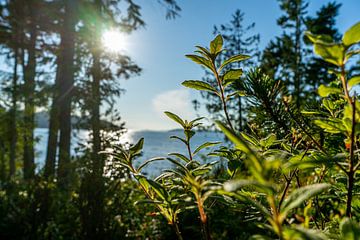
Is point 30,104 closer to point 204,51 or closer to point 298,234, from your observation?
point 204,51

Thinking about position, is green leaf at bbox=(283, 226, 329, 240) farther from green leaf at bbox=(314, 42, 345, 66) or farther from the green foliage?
green leaf at bbox=(314, 42, 345, 66)

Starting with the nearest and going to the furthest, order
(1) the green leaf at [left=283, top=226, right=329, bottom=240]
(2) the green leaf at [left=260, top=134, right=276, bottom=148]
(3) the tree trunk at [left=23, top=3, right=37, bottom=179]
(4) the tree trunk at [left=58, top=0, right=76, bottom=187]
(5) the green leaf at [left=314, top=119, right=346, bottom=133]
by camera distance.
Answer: (1) the green leaf at [left=283, top=226, right=329, bottom=240]
(5) the green leaf at [left=314, top=119, right=346, bottom=133]
(2) the green leaf at [left=260, top=134, right=276, bottom=148]
(3) the tree trunk at [left=23, top=3, right=37, bottom=179]
(4) the tree trunk at [left=58, top=0, right=76, bottom=187]

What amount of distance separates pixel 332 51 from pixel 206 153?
18.4 feet

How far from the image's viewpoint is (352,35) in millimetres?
341

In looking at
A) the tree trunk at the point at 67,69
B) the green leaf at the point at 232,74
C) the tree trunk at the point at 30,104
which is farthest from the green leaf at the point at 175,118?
the tree trunk at the point at 67,69

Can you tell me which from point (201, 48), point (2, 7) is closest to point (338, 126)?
point (201, 48)

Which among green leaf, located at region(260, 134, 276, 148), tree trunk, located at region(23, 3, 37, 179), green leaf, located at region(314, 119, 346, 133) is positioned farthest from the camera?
tree trunk, located at region(23, 3, 37, 179)

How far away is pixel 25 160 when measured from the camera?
36.2 feet

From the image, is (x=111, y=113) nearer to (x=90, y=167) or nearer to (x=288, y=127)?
(x=90, y=167)

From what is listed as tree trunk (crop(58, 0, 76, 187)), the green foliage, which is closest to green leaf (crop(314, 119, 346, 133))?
the green foliage

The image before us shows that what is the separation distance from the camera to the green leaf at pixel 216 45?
559 millimetres

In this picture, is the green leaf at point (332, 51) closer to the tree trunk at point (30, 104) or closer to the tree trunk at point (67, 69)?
the tree trunk at point (30, 104)

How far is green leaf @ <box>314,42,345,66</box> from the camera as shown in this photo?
0.34 meters

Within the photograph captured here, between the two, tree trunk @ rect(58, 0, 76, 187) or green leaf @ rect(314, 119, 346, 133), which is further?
tree trunk @ rect(58, 0, 76, 187)
